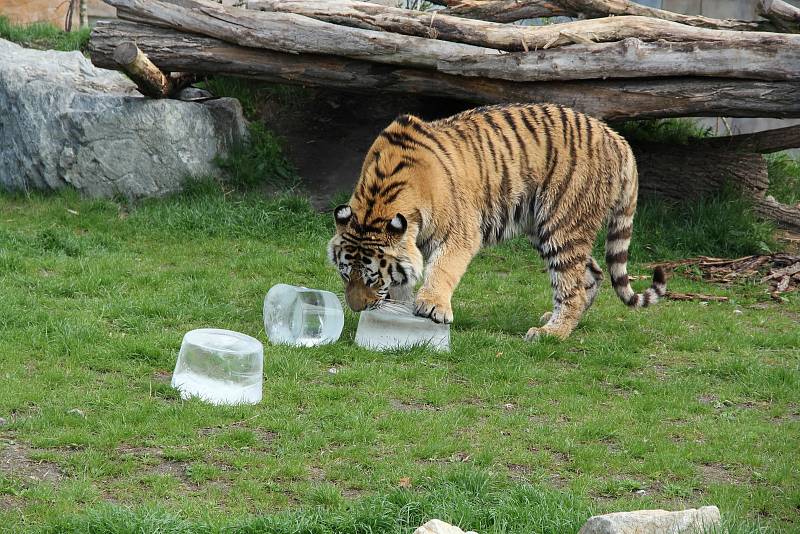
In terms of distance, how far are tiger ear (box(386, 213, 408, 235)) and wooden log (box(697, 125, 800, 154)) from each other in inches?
199

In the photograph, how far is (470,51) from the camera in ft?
30.0

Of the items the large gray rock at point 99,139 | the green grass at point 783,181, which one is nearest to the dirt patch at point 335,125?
the large gray rock at point 99,139

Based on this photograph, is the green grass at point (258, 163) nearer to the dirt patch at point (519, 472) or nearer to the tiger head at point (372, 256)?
the tiger head at point (372, 256)

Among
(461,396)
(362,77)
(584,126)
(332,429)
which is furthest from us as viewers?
(362,77)

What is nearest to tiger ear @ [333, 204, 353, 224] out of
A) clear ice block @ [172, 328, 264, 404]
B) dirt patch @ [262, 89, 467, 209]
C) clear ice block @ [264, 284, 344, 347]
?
clear ice block @ [264, 284, 344, 347]

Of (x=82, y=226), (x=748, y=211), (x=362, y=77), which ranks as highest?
(x=362, y=77)

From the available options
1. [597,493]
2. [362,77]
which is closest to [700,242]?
[362,77]

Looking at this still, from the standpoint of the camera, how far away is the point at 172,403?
18.7ft

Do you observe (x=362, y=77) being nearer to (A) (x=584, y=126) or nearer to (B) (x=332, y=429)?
(A) (x=584, y=126)

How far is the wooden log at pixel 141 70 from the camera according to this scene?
9.41 metres

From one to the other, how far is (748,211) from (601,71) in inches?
94.4

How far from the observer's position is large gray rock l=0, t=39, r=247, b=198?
1005cm

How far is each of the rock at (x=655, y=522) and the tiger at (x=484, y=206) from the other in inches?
118

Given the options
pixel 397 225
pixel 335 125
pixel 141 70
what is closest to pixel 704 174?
pixel 335 125
